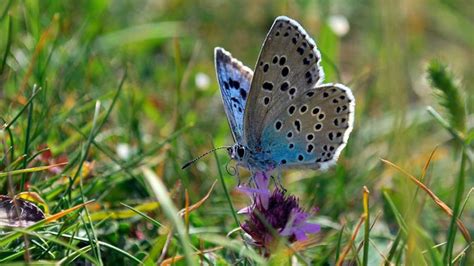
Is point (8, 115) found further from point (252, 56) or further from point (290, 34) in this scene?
point (252, 56)

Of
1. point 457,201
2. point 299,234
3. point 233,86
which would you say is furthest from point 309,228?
point 233,86

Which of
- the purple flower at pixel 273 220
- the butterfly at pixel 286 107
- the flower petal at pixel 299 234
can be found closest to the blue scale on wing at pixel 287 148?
the butterfly at pixel 286 107

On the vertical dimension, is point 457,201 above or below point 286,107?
below

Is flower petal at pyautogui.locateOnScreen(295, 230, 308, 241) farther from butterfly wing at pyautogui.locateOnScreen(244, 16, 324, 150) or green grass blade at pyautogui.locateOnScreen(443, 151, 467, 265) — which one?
butterfly wing at pyautogui.locateOnScreen(244, 16, 324, 150)

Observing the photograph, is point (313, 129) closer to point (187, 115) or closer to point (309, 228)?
point (309, 228)

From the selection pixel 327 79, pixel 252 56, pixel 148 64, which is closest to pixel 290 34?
pixel 327 79
